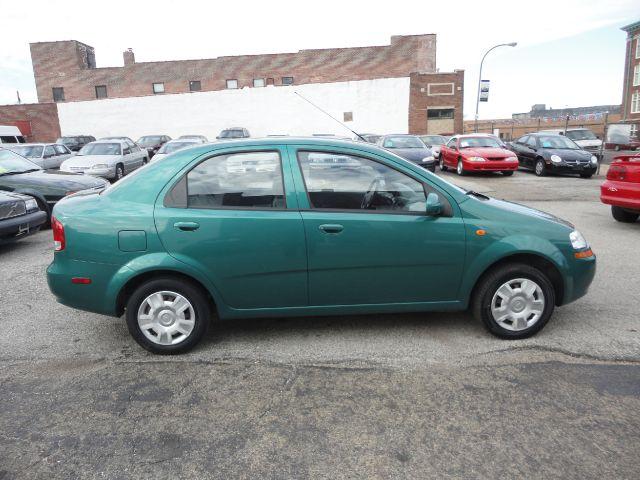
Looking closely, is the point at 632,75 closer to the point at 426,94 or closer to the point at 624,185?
the point at 426,94

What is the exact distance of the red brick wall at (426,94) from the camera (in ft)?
115

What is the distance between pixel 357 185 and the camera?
3.77 metres

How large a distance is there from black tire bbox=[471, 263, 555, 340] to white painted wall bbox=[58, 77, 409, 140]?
31.0 metres

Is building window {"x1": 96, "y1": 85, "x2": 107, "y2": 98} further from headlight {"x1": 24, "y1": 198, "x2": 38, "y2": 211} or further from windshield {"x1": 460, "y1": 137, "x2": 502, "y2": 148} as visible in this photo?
headlight {"x1": 24, "y1": 198, "x2": 38, "y2": 211}

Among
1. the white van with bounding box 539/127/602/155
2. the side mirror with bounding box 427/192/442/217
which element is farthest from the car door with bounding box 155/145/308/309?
the white van with bounding box 539/127/602/155

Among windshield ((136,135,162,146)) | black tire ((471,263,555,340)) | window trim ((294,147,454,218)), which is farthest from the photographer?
windshield ((136,135,162,146))

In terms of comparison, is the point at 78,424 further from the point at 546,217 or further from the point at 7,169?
the point at 7,169

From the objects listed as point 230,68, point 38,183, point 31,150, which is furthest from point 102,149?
point 230,68

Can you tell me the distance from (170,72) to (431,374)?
5088 cm

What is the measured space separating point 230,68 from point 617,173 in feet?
149

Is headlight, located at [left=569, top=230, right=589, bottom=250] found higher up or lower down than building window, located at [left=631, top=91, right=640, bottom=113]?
lower down

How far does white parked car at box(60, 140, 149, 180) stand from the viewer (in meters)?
15.3

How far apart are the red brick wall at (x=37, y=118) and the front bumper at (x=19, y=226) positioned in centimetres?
3287

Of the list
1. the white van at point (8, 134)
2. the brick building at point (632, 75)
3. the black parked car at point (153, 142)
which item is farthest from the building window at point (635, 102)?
the white van at point (8, 134)
